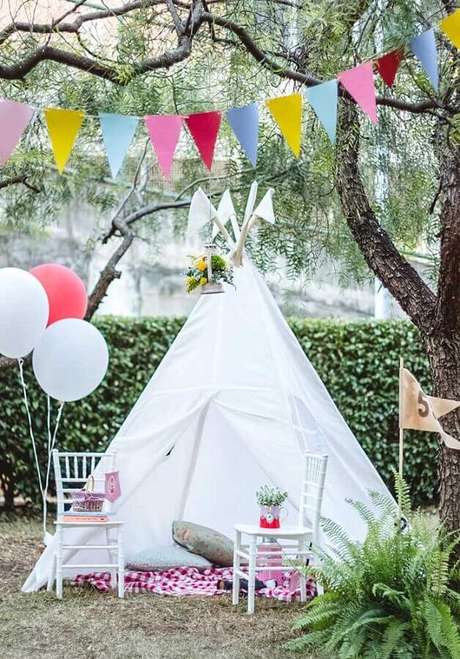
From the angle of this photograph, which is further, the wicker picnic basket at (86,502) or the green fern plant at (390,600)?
the wicker picnic basket at (86,502)

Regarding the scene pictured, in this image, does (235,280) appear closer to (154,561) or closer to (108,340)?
(154,561)

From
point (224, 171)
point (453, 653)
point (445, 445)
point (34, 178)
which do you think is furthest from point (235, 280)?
point (453, 653)

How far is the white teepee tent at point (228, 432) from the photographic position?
5.38 meters

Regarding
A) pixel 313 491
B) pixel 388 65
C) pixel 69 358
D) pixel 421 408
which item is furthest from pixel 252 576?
pixel 388 65

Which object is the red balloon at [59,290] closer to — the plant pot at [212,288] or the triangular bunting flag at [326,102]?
the plant pot at [212,288]

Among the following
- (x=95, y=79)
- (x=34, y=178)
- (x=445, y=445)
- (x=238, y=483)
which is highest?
(x=95, y=79)

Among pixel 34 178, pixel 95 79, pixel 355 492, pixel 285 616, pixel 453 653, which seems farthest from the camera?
pixel 34 178

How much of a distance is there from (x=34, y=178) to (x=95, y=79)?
3.47 ft

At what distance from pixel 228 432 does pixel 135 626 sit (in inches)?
70.8

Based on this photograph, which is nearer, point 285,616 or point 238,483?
point 285,616

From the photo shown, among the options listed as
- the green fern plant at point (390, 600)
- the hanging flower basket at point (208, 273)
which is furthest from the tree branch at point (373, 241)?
the green fern plant at point (390, 600)

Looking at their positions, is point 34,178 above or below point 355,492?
above

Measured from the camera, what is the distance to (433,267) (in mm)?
5074

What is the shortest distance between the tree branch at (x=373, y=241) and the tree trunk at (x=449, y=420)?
117 mm
